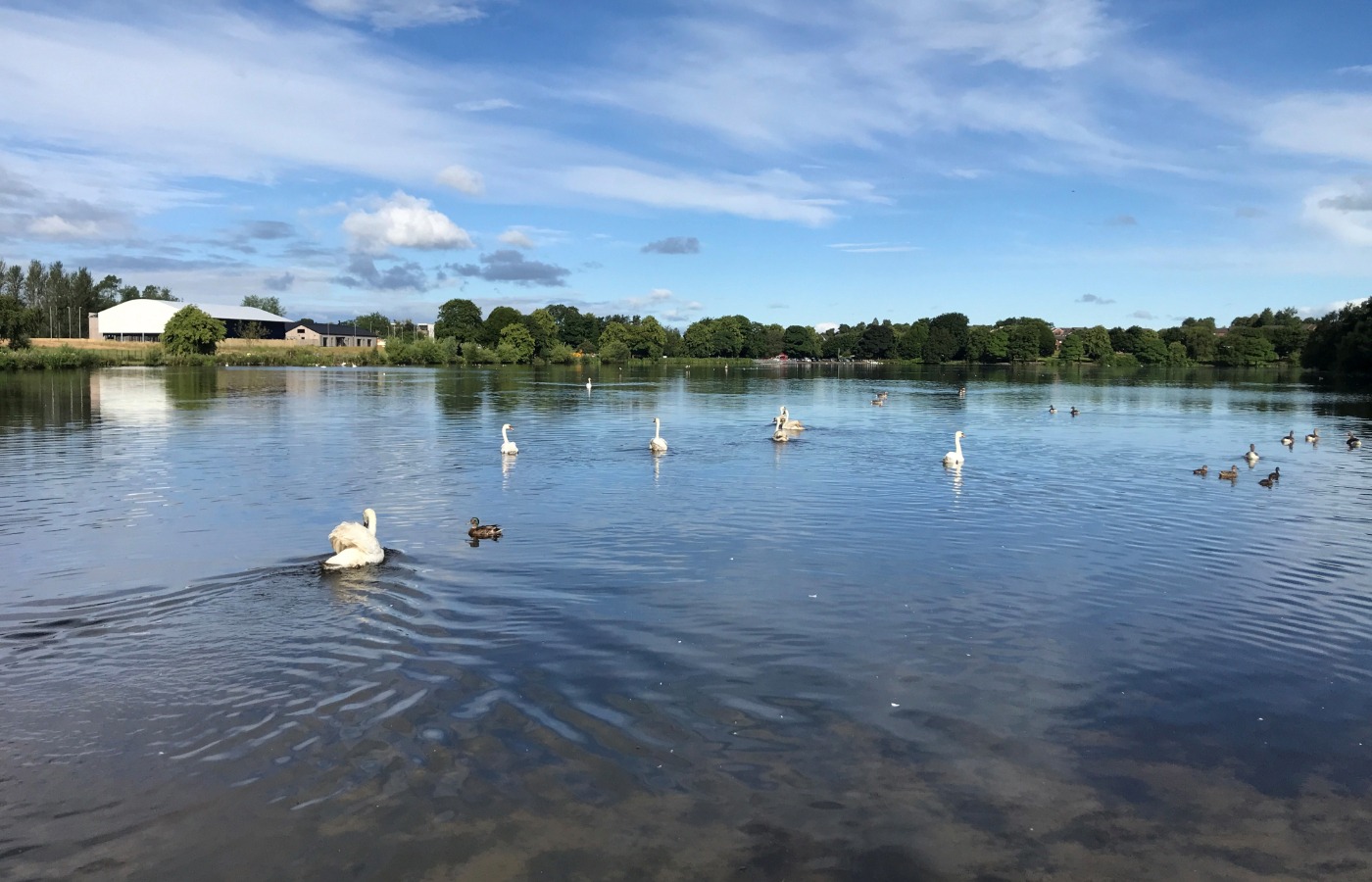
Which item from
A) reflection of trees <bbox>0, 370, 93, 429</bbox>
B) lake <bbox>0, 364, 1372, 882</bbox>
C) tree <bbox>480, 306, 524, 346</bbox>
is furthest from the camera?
tree <bbox>480, 306, 524, 346</bbox>

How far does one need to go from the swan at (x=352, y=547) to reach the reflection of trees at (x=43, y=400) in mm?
30779

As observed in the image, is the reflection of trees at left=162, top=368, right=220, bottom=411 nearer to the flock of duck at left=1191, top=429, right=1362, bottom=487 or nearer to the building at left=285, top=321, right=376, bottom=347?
the flock of duck at left=1191, top=429, right=1362, bottom=487

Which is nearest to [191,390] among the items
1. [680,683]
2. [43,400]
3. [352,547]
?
[43,400]

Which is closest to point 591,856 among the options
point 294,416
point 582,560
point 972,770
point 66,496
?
point 972,770

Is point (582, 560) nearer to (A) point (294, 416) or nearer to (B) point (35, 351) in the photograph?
(A) point (294, 416)

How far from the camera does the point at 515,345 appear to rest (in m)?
162

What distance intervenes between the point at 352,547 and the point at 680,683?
24.9 ft

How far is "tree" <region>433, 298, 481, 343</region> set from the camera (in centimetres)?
18200

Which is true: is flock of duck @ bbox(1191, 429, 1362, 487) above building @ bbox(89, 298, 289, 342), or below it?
below

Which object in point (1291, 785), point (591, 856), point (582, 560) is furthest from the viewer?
point (582, 560)

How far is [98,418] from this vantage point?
43.2m

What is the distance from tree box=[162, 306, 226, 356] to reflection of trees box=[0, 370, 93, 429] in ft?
137

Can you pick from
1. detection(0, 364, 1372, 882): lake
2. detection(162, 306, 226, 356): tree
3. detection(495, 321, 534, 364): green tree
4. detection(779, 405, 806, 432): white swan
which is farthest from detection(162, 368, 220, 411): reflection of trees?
detection(495, 321, 534, 364): green tree

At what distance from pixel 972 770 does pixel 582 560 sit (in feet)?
31.1
